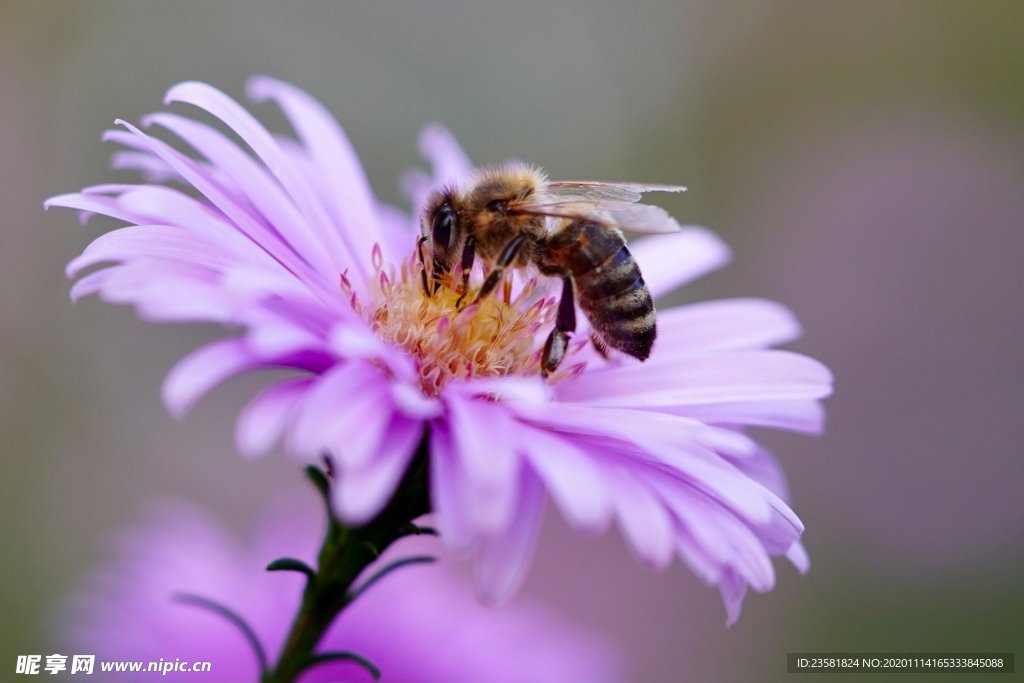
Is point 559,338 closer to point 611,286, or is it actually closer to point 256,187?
point 611,286

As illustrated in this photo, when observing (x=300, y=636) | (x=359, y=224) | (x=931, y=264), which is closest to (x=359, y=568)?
(x=300, y=636)

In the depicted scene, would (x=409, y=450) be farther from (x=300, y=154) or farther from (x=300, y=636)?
(x=300, y=154)

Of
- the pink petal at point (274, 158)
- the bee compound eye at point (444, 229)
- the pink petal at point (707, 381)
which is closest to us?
the pink petal at point (274, 158)

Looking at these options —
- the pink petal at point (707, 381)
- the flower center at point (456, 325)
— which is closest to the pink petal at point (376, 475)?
the flower center at point (456, 325)

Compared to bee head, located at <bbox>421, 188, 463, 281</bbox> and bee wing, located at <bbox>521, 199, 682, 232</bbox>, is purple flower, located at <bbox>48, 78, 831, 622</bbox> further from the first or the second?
bee wing, located at <bbox>521, 199, 682, 232</bbox>

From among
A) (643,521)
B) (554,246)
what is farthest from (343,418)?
(554,246)

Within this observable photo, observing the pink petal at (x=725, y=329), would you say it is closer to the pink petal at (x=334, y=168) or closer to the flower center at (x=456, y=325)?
the flower center at (x=456, y=325)

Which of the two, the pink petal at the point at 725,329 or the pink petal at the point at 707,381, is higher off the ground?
the pink petal at the point at 725,329
